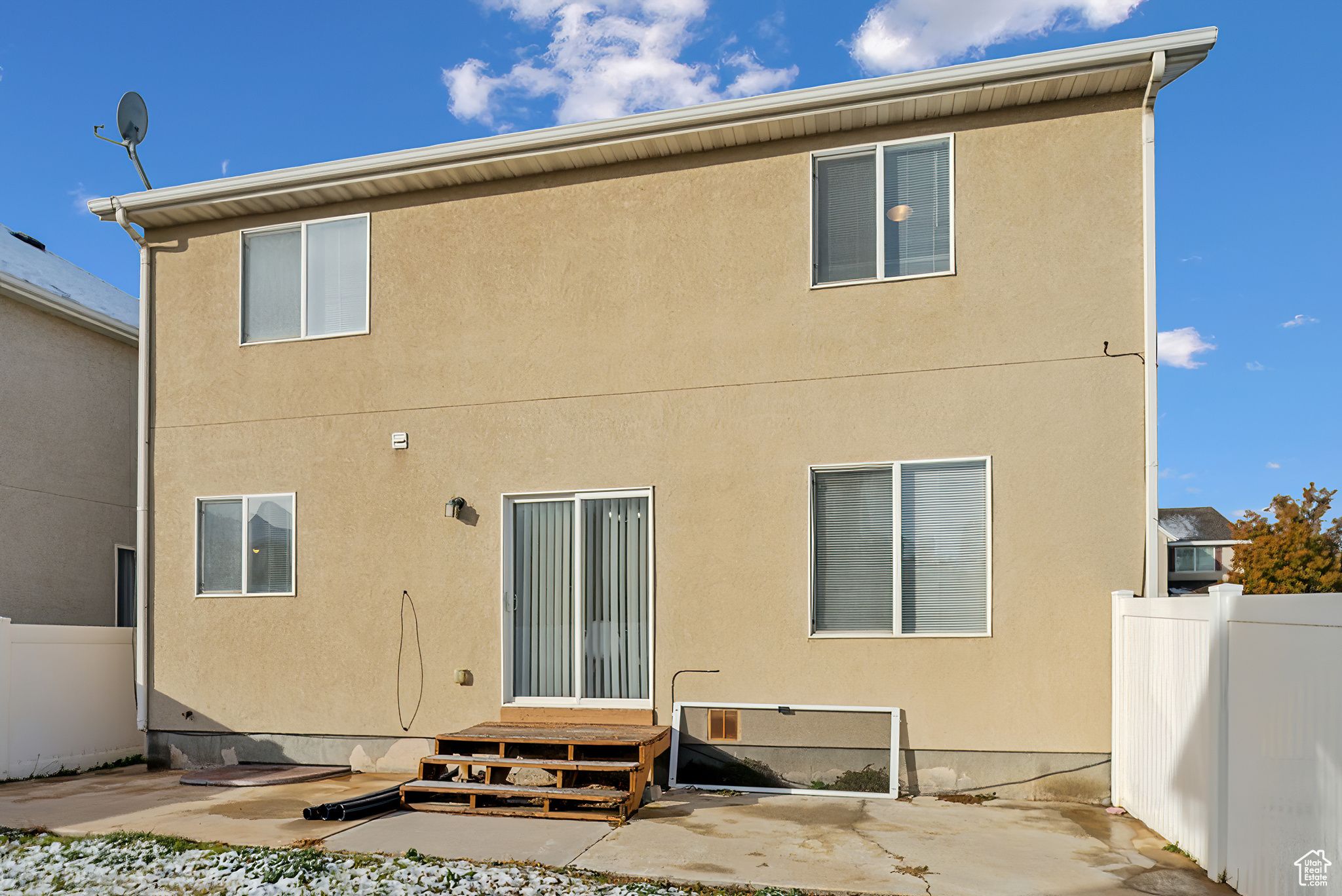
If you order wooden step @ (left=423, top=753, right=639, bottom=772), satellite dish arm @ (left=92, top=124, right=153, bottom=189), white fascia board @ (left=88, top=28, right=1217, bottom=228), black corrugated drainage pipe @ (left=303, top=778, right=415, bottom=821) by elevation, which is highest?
satellite dish arm @ (left=92, top=124, right=153, bottom=189)

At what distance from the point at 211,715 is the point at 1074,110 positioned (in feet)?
31.4

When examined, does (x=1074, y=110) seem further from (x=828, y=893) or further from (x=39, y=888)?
(x=39, y=888)

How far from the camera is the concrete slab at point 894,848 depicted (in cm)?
513

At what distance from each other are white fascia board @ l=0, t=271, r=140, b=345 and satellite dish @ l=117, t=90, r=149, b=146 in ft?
7.01

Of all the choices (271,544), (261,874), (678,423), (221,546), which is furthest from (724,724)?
(221,546)

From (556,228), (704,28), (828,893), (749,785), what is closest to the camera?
(828,893)

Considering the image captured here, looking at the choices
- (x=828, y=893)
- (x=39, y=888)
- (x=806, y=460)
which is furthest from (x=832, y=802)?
(x=39, y=888)

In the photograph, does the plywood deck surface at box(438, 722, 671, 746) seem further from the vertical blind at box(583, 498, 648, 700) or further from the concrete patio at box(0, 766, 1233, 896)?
the concrete patio at box(0, 766, 1233, 896)

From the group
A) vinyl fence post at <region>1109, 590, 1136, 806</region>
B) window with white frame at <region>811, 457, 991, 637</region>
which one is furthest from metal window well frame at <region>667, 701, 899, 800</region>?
vinyl fence post at <region>1109, 590, 1136, 806</region>

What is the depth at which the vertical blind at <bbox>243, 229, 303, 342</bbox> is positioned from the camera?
9336 millimetres

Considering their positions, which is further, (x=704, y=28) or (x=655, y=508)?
(x=704, y=28)

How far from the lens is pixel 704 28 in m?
11.2

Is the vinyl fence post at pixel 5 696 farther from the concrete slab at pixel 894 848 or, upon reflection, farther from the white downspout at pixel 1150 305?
the white downspout at pixel 1150 305

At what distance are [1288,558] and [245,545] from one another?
24818 mm
